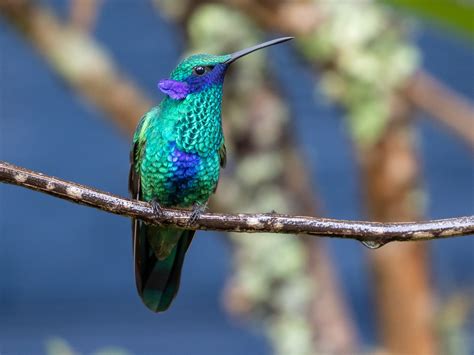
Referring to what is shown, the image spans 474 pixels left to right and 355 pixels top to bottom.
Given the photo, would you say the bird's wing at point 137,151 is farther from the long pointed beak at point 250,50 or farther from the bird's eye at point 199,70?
the long pointed beak at point 250,50

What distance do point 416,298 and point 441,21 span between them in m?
1.56

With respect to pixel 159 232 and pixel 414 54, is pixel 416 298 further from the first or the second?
pixel 159 232

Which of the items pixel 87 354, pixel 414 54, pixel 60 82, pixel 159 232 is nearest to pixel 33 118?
pixel 87 354

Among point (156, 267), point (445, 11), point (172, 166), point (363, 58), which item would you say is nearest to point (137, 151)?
point (172, 166)

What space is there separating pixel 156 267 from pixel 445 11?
73 cm

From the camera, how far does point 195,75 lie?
161 centimetres

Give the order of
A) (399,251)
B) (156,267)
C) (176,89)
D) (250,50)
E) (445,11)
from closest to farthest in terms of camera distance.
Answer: (250,50) → (445,11) → (176,89) → (156,267) → (399,251)

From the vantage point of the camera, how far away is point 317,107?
15.7 ft

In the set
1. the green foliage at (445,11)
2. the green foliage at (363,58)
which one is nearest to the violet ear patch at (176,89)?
the green foliage at (445,11)

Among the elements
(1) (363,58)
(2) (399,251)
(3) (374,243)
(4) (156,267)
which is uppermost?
(1) (363,58)

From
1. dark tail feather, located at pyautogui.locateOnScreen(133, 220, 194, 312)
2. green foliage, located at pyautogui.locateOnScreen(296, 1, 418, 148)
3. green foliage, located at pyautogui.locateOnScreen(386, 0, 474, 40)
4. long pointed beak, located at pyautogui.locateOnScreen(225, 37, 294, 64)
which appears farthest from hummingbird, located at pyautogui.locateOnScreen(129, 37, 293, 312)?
green foliage, located at pyautogui.locateOnScreen(296, 1, 418, 148)

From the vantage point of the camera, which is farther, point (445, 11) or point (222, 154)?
point (222, 154)

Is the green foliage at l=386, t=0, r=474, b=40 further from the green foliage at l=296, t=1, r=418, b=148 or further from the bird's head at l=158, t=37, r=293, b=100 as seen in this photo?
the green foliage at l=296, t=1, r=418, b=148

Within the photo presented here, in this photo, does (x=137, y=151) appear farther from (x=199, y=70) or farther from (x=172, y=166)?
(x=199, y=70)
